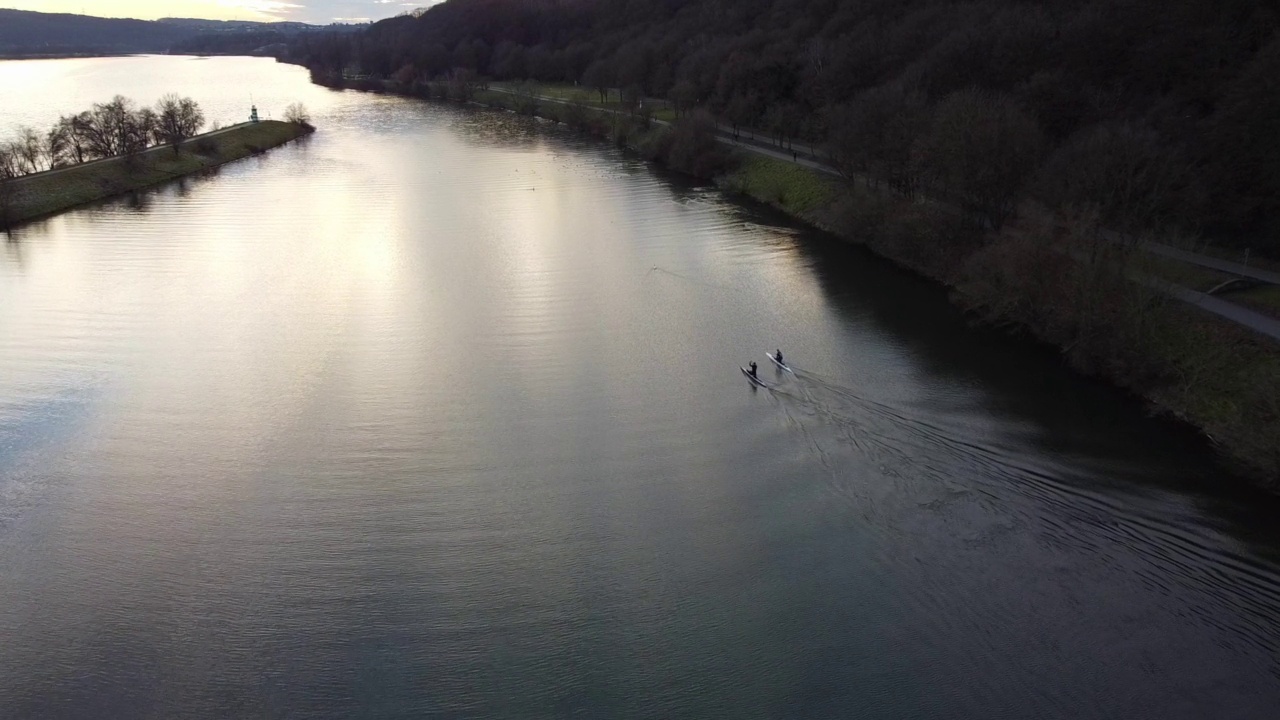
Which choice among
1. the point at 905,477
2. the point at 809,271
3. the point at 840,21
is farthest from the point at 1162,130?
the point at 840,21

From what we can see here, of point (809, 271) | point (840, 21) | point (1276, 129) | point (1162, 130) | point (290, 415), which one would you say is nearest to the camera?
point (290, 415)

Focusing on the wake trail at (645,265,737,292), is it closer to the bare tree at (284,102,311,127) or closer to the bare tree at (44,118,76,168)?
the bare tree at (44,118,76,168)

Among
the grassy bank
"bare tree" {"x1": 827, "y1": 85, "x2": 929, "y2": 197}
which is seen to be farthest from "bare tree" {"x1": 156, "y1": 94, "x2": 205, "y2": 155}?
the grassy bank

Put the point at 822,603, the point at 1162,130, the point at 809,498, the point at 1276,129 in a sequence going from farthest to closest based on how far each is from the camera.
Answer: the point at 1162,130 → the point at 1276,129 → the point at 809,498 → the point at 822,603

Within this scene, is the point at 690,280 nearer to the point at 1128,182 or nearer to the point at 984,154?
the point at 984,154

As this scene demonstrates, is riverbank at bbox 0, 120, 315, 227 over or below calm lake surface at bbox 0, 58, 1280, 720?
below

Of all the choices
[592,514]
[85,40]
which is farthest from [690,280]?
[85,40]

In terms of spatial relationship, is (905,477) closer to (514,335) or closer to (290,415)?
(514,335)
